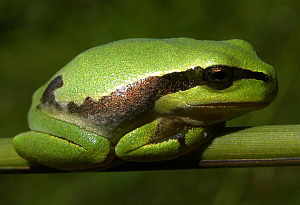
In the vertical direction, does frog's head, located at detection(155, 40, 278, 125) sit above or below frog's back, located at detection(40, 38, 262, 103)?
below

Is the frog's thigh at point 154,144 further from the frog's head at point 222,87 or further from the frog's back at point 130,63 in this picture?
the frog's back at point 130,63

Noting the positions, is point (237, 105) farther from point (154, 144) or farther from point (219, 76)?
point (154, 144)

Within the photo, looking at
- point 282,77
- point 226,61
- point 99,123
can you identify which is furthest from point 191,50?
point 282,77

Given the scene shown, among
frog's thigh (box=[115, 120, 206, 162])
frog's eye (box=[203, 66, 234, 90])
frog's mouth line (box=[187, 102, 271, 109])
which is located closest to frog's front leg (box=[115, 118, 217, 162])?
frog's thigh (box=[115, 120, 206, 162])

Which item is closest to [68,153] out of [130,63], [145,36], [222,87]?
[130,63]

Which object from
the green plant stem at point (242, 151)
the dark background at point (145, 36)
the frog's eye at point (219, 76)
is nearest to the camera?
the green plant stem at point (242, 151)

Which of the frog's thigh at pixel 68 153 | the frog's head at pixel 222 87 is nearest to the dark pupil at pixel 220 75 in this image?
the frog's head at pixel 222 87

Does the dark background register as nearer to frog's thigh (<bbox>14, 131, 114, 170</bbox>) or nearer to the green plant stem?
the green plant stem
